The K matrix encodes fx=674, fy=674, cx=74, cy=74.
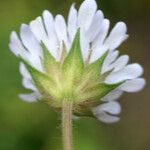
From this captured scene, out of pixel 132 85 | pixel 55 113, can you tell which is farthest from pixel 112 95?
pixel 55 113

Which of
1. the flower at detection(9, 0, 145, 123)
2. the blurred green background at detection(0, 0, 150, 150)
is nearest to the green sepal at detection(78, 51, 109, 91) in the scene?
the flower at detection(9, 0, 145, 123)

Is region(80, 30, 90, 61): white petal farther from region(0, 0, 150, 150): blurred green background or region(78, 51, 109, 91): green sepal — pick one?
region(0, 0, 150, 150): blurred green background

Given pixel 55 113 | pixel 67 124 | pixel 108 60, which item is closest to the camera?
pixel 67 124

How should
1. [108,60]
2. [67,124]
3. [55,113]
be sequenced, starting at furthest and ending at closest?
Answer: [55,113], [108,60], [67,124]

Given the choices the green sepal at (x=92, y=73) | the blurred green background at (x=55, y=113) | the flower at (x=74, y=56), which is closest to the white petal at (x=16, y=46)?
the flower at (x=74, y=56)

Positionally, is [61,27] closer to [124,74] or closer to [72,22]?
[72,22]

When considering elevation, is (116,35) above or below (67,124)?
above

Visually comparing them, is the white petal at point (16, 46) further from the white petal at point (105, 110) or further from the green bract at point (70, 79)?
the white petal at point (105, 110)

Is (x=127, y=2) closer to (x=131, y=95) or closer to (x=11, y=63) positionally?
(x=131, y=95)
